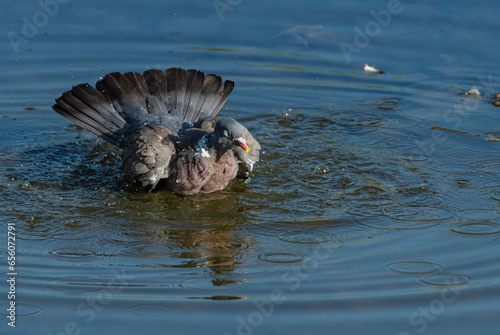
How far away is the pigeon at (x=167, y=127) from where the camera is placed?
21.6 feet

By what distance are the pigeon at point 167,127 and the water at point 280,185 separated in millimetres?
229

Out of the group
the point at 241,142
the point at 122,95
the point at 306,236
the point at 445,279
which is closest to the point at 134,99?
the point at 122,95

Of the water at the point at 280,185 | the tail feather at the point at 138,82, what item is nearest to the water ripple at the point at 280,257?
the water at the point at 280,185

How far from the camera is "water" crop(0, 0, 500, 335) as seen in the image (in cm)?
492

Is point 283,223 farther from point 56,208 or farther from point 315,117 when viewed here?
point 315,117

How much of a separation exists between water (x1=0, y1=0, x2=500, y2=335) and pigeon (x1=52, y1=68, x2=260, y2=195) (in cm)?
23

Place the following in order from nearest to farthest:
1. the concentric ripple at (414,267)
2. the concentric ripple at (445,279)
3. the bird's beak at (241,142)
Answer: the concentric ripple at (445,279)
the concentric ripple at (414,267)
the bird's beak at (241,142)

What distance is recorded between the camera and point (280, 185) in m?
6.88

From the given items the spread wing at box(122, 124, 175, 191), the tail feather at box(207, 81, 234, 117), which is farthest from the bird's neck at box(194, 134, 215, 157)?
the tail feather at box(207, 81, 234, 117)

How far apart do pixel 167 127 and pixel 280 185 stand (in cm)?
113

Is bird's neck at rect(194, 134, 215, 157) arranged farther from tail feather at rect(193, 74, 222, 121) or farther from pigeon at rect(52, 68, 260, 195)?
tail feather at rect(193, 74, 222, 121)

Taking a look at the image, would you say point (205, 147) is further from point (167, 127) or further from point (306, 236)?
point (306, 236)

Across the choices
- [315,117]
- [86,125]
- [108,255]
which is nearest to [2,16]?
[86,125]

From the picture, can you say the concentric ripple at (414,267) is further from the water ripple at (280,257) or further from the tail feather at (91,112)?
the tail feather at (91,112)
